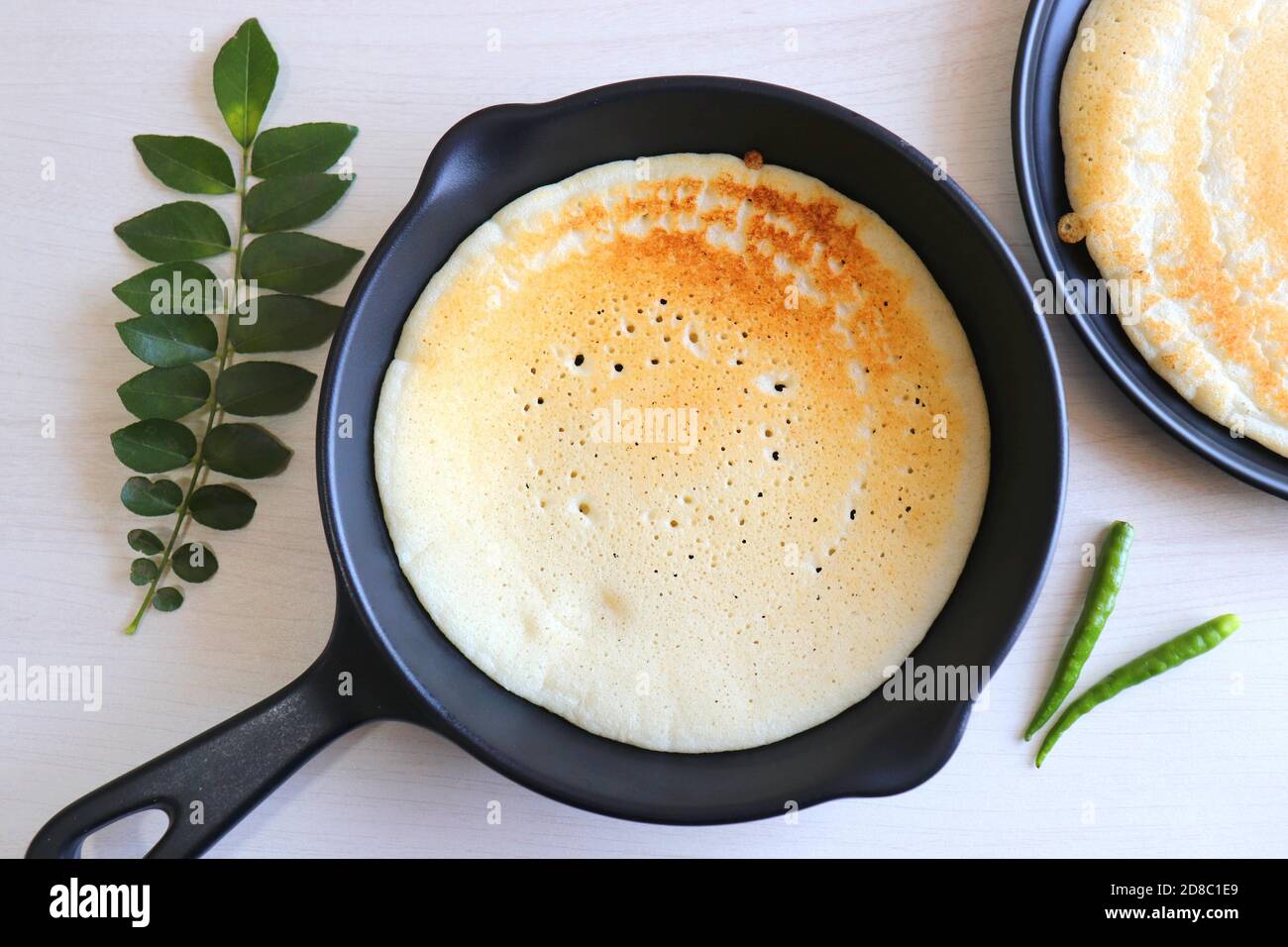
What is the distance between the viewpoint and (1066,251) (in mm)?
1096

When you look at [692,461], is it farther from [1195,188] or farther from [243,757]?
[1195,188]

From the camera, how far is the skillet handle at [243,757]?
3.10 feet

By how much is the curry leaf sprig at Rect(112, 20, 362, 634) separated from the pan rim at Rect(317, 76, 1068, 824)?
0.64 feet

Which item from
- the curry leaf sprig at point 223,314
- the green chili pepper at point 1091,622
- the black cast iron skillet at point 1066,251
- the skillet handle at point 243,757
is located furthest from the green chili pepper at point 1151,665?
the curry leaf sprig at point 223,314

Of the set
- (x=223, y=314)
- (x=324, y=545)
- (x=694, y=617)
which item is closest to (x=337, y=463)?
(x=324, y=545)

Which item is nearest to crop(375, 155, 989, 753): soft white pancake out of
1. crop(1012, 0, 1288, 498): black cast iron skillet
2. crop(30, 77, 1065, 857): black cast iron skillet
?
crop(30, 77, 1065, 857): black cast iron skillet

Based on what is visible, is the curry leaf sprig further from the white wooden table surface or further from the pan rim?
the pan rim

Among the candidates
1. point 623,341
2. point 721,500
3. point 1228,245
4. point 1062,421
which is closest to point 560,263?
point 623,341

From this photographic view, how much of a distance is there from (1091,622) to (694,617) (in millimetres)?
463

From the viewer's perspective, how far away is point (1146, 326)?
3.52 feet

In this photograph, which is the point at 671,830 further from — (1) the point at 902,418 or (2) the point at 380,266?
(2) the point at 380,266

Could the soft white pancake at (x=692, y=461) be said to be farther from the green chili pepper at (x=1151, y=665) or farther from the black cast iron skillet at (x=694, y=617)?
the green chili pepper at (x=1151, y=665)

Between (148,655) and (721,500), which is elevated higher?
(721,500)
